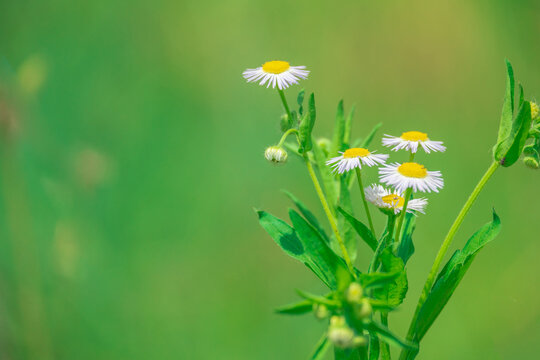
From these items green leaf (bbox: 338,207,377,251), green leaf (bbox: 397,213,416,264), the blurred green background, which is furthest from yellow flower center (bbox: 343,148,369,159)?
the blurred green background

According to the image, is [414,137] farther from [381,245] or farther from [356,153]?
[381,245]

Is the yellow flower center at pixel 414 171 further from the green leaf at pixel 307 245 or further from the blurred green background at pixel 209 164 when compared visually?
the blurred green background at pixel 209 164

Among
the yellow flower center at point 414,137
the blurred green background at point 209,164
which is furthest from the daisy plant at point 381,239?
the blurred green background at point 209,164

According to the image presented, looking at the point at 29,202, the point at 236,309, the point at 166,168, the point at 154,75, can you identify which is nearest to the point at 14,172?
the point at 29,202

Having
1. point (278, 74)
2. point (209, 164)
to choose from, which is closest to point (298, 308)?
point (278, 74)

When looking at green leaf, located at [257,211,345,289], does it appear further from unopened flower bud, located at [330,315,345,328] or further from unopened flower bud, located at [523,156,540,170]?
unopened flower bud, located at [523,156,540,170]

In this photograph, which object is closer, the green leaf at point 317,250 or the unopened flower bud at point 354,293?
the unopened flower bud at point 354,293

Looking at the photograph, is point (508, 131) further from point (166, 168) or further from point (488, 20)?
point (488, 20)
